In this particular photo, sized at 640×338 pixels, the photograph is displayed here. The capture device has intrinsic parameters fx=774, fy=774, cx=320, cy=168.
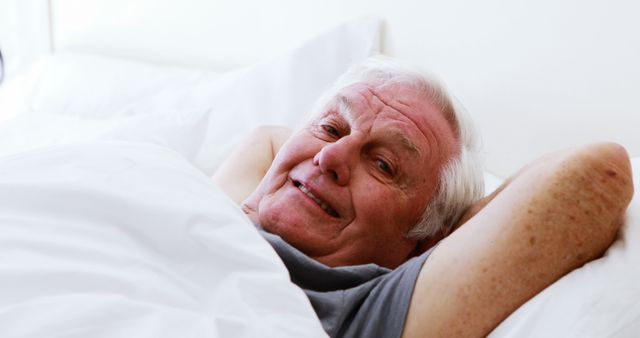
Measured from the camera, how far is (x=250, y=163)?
1.50 meters

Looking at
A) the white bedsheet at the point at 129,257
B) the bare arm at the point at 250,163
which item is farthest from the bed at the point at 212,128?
the bare arm at the point at 250,163

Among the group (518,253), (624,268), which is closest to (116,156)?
(518,253)

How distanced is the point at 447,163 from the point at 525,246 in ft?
1.11

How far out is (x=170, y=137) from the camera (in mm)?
1643

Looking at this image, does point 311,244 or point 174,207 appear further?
point 311,244

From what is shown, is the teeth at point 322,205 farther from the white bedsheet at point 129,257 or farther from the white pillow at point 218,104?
the white pillow at point 218,104

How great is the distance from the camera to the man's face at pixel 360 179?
1.16m

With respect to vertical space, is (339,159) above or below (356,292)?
above

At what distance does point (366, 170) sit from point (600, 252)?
38 centimetres

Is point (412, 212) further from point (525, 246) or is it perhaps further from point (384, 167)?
point (525, 246)

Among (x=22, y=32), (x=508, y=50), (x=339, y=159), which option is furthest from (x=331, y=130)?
(x=22, y=32)

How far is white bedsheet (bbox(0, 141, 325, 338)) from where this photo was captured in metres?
0.74

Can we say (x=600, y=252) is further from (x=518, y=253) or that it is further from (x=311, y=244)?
(x=311, y=244)

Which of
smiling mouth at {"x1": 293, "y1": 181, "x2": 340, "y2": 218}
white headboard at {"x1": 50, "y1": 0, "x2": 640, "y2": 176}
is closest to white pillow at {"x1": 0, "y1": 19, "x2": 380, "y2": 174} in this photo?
white headboard at {"x1": 50, "y1": 0, "x2": 640, "y2": 176}
